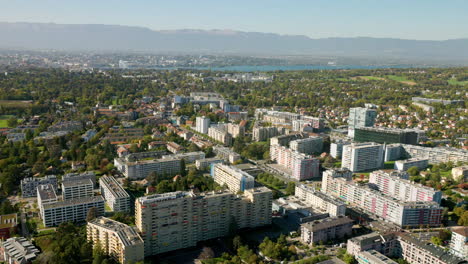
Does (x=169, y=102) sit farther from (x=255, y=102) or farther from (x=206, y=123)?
(x=206, y=123)

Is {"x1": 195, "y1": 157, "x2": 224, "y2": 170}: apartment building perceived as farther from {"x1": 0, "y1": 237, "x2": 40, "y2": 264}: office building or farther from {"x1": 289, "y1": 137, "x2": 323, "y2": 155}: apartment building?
{"x1": 0, "y1": 237, "x2": 40, "y2": 264}: office building

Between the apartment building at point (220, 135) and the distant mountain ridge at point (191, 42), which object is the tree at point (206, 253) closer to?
the apartment building at point (220, 135)

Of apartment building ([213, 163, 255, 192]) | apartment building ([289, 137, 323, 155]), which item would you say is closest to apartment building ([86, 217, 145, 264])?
apartment building ([213, 163, 255, 192])

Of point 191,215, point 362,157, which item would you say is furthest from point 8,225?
point 362,157

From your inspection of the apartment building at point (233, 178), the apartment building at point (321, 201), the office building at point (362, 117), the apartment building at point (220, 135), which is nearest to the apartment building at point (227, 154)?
the apartment building at point (220, 135)

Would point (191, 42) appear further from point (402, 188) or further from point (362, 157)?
point (402, 188)

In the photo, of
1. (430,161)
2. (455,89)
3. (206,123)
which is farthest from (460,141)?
(455,89)
